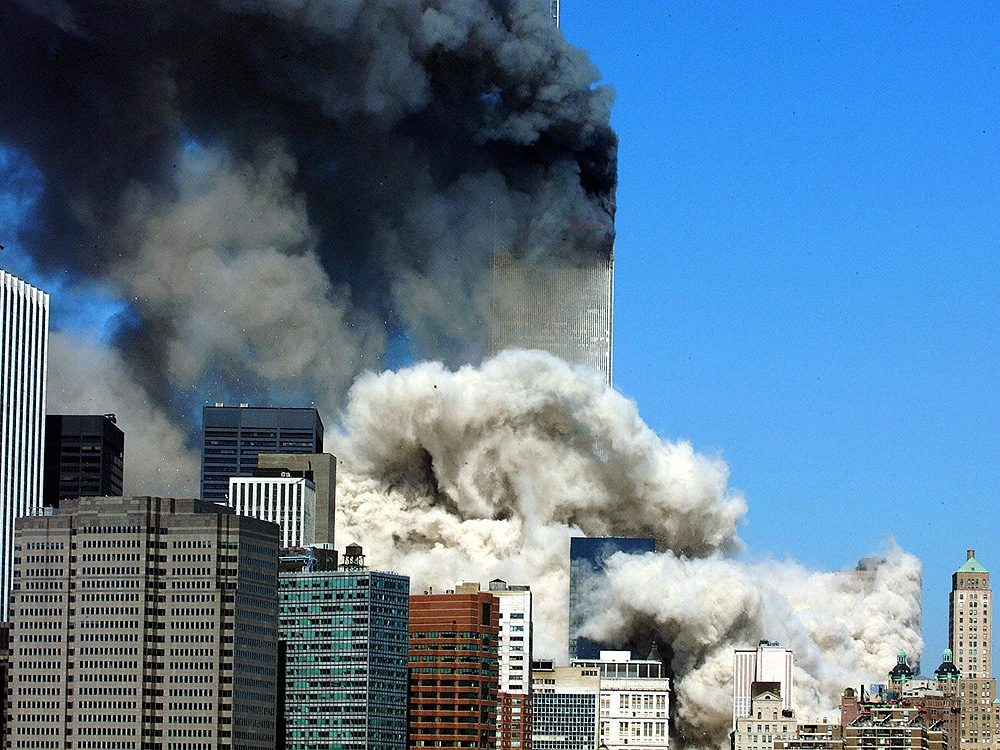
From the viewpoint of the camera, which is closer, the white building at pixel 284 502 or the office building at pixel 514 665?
the office building at pixel 514 665

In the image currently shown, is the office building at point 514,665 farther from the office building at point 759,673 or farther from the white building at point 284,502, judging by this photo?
the white building at point 284,502

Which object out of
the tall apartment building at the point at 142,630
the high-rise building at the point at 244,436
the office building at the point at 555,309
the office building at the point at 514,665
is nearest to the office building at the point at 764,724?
the office building at the point at 514,665

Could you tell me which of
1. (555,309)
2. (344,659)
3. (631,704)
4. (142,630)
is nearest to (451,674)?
(344,659)

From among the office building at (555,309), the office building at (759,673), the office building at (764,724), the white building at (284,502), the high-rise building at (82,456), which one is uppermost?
the office building at (555,309)

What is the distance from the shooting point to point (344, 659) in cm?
8538

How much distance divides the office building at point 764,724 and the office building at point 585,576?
270 inches

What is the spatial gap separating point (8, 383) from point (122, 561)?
83.1 ft

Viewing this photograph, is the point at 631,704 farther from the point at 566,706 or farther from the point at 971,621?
the point at 971,621

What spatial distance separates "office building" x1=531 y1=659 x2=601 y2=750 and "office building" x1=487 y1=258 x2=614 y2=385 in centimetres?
1370

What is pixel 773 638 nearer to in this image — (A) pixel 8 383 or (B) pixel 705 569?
(B) pixel 705 569

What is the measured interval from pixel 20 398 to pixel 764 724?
26905 mm

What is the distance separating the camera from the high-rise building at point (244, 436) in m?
108

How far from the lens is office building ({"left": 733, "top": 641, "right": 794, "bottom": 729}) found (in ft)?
330

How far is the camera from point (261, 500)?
10381cm
